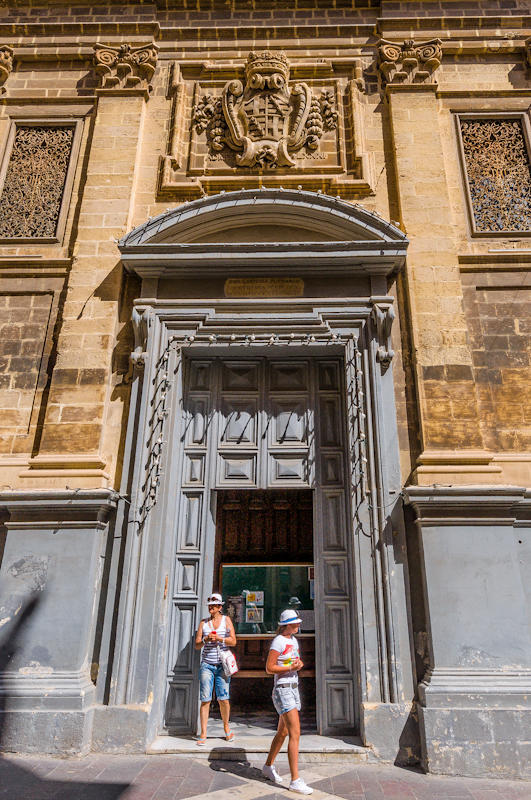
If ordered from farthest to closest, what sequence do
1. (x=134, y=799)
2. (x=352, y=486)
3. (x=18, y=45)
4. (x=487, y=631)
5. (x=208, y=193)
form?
(x=18, y=45), (x=208, y=193), (x=352, y=486), (x=487, y=631), (x=134, y=799)

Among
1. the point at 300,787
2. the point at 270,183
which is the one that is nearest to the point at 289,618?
the point at 300,787

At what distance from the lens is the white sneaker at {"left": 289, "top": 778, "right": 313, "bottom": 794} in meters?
4.32

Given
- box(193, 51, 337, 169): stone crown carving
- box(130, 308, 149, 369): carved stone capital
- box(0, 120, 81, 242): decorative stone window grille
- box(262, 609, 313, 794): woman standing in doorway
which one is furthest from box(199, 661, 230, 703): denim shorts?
box(193, 51, 337, 169): stone crown carving

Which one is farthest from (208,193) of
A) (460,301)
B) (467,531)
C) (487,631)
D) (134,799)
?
(134,799)

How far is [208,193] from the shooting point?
25.9ft

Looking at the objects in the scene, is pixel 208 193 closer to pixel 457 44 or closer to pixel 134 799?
pixel 457 44

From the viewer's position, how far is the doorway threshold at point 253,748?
203 inches

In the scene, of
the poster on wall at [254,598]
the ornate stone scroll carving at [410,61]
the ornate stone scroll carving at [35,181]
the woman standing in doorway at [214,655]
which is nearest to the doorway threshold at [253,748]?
the woman standing in doorway at [214,655]

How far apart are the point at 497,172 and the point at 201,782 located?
27.6ft

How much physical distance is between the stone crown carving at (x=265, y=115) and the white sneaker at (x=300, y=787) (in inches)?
294

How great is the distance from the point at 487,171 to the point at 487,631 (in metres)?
6.34

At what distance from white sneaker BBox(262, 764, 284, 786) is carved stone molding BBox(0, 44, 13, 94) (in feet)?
33.3

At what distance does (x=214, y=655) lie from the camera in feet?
18.7

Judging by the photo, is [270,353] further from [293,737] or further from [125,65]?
[125,65]
